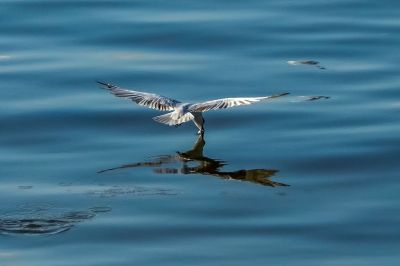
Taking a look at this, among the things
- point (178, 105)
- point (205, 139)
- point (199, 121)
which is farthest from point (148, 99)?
point (205, 139)

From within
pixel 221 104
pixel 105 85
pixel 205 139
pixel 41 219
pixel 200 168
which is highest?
pixel 105 85

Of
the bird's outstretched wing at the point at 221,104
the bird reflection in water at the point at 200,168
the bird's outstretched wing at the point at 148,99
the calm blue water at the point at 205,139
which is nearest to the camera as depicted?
the calm blue water at the point at 205,139

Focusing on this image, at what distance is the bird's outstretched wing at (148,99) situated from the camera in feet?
41.3

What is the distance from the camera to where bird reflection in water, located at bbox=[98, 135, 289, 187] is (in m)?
11.7

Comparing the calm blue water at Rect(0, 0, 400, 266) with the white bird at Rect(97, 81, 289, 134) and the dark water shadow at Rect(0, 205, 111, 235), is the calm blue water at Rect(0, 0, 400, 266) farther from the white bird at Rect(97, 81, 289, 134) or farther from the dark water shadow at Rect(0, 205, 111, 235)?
the white bird at Rect(97, 81, 289, 134)

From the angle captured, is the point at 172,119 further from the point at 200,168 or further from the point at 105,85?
the point at 105,85

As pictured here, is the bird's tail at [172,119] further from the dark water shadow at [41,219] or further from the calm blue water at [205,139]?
the dark water shadow at [41,219]

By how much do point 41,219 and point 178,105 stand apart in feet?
8.05

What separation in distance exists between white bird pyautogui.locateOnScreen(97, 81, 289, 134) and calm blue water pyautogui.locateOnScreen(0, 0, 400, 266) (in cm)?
30

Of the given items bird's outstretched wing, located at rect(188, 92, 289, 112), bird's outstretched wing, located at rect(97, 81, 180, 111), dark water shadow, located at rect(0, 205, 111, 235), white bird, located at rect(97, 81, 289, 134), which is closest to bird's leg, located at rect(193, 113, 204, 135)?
white bird, located at rect(97, 81, 289, 134)

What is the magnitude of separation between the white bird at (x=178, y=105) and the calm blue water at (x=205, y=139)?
0.97ft

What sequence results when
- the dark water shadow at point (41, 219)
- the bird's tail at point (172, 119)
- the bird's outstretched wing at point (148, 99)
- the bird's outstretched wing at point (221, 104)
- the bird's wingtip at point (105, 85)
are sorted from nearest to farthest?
the dark water shadow at point (41, 219) → the bird's tail at point (172, 119) → the bird's outstretched wing at point (221, 104) → the bird's outstretched wing at point (148, 99) → the bird's wingtip at point (105, 85)

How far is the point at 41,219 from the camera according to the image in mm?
10461

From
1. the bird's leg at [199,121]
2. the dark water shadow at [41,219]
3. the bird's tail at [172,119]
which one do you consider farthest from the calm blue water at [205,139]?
the bird's tail at [172,119]
